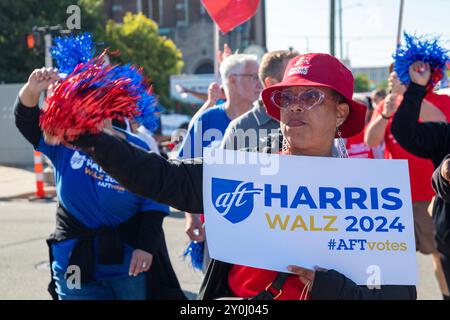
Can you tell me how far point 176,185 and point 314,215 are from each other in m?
0.46

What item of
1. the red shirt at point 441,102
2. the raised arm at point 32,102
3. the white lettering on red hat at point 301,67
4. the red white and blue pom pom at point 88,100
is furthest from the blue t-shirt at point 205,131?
the red white and blue pom pom at point 88,100

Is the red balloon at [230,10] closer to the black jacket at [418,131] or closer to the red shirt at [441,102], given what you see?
the black jacket at [418,131]

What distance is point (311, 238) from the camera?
2133 millimetres

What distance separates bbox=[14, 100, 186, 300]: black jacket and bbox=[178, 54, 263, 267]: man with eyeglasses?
765 millimetres

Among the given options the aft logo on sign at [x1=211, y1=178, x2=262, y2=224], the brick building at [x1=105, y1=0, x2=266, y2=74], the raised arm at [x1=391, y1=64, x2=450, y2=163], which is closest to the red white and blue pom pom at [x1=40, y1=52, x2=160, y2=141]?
the aft logo on sign at [x1=211, y1=178, x2=262, y2=224]

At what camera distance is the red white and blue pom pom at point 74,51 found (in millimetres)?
2445

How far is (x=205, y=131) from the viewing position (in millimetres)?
4289

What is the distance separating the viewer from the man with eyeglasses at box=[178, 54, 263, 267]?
4250 mm

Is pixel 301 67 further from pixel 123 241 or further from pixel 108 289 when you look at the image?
pixel 108 289
